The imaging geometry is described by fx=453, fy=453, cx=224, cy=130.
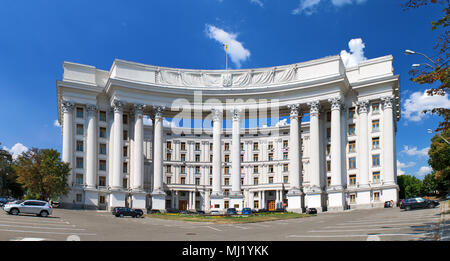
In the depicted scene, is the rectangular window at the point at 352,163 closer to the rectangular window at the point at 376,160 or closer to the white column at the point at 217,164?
the rectangular window at the point at 376,160

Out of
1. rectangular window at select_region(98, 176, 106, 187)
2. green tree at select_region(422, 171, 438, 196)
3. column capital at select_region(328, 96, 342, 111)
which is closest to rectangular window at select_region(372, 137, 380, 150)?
column capital at select_region(328, 96, 342, 111)

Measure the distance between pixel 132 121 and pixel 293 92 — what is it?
2919 centimetres

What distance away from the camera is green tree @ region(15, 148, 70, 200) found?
218 ft

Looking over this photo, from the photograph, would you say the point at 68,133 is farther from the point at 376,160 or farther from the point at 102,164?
the point at 376,160

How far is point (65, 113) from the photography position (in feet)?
247

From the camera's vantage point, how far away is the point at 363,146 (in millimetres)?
74625

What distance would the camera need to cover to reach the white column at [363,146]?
7338cm

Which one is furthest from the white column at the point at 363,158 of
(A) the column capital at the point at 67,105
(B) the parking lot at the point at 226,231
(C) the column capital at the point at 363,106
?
(A) the column capital at the point at 67,105

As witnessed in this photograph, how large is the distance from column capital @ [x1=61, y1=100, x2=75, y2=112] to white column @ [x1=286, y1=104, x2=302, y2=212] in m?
36.9

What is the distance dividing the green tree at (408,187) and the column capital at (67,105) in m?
95.1

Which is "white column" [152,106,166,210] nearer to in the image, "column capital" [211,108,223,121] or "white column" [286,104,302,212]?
"column capital" [211,108,223,121]
